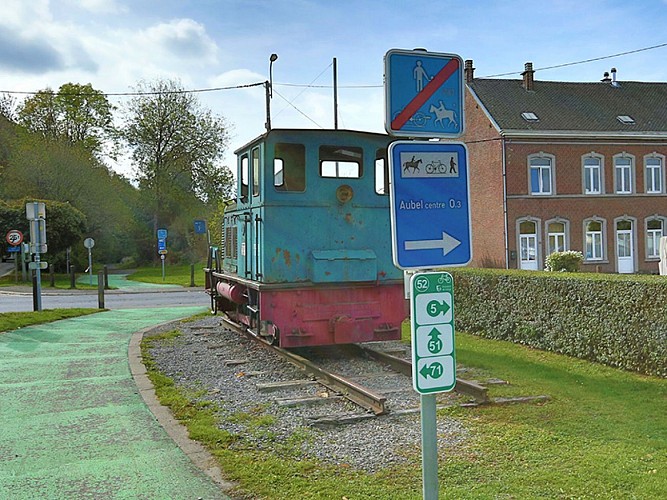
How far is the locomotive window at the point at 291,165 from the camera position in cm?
934

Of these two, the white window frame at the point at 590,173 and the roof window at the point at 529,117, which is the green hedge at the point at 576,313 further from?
the white window frame at the point at 590,173

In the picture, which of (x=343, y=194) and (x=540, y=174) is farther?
(x=540, y=174)

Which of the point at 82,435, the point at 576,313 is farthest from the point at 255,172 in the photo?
the point at 576,313

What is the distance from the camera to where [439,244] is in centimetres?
297

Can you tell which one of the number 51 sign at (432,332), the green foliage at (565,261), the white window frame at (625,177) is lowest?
the green foliage at (565,261)

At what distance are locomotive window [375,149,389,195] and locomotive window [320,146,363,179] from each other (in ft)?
0.81

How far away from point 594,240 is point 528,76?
908cm

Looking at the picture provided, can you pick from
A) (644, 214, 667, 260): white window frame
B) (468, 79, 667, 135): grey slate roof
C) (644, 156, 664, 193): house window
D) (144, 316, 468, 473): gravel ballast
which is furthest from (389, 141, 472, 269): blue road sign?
(644, 156, 664, 193): house window

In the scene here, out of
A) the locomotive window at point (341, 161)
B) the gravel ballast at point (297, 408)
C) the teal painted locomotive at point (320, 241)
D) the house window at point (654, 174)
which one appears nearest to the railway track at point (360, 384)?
the gravel ballast at point (297, 408)

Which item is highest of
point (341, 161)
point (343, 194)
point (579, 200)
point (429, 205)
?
point (579, 200)

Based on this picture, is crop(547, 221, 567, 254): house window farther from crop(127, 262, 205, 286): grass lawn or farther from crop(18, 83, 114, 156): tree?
crop(18, 83, 114, 156): tree

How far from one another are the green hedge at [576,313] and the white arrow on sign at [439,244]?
587 centimetres

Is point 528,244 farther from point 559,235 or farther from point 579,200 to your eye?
point 579,200

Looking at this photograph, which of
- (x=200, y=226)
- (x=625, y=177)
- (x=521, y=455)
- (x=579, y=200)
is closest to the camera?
(x=521, y=455)
